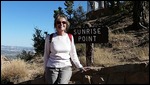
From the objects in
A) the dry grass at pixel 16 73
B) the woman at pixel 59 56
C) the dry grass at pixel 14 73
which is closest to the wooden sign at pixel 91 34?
the dry grass at pixel 16 73

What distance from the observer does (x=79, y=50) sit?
41.2 ft

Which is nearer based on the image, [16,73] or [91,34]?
[91,34]

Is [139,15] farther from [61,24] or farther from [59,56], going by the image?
[59,56]

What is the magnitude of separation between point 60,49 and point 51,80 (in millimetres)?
451

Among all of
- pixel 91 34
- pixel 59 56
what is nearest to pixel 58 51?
pixel 59 56

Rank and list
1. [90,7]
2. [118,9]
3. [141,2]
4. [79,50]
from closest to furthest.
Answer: [79,50] → [141,2] → [118,9] → [90,7]

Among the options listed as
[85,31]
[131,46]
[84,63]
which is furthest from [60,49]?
[131,46]

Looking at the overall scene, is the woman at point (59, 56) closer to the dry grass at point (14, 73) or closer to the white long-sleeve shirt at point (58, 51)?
the white long-sleeve shirt at point (58, 51)

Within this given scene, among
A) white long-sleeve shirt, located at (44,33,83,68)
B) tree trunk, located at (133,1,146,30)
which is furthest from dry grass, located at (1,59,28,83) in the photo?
tree trunk, located at (133,1,146,30)

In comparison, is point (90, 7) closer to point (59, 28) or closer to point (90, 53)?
point (90, 53)

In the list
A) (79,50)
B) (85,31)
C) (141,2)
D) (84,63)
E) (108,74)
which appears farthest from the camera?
(141,2)

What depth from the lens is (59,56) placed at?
15.6ft

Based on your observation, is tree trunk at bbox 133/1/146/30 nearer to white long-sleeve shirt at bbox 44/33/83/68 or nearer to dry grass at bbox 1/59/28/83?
dry grass at bbox 1/59/28/83

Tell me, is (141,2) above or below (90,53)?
above
